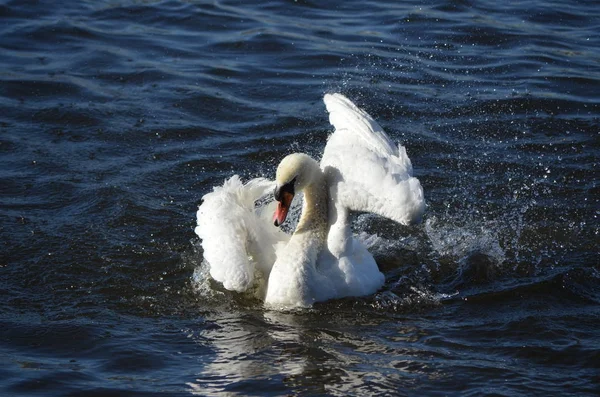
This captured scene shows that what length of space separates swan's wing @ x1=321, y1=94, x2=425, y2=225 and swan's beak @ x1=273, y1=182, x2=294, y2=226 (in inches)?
14.4

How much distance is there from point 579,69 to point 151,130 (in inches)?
239

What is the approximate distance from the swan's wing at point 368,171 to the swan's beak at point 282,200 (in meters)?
0.36

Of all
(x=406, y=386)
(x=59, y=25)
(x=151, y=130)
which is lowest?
(x=406, y=386)

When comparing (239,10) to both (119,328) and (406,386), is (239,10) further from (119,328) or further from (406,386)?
(406,386)

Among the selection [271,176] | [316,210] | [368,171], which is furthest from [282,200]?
[271,176]

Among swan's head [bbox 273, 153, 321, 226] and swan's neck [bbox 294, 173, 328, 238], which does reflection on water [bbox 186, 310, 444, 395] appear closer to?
swan's neck [bbox 294, 173, 328, 238]

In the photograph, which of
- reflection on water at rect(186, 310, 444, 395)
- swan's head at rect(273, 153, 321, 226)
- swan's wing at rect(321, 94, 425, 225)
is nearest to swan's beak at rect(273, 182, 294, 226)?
swan's head at rect(273, 153, 321, 226)

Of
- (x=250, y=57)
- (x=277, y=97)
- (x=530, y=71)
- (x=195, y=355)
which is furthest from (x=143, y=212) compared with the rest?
(x=530, y=71)

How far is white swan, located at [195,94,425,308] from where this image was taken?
733cm

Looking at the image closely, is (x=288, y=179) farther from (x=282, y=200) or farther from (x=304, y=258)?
(x=304, y=258)

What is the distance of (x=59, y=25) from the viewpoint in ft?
50.0

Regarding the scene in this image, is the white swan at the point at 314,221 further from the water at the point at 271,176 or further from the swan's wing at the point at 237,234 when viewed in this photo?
the water at the point at 271,176

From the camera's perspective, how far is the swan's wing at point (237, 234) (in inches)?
291

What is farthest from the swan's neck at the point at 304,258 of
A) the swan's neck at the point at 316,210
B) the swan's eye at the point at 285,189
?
the swan's eye at the point at 285,189
